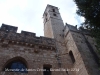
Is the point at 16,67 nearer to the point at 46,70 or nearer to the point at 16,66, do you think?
the point at 16,66

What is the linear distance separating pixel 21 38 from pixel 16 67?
84.5 inches

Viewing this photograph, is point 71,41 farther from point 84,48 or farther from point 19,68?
point 19,68

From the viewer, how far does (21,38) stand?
25.8 ft

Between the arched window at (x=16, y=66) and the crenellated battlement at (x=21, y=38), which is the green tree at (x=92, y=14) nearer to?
the crenellated battlement at (x=21, y=38)

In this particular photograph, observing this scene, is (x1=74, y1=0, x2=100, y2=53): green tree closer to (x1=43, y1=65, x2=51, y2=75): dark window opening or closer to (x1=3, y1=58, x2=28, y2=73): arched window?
(x1=43, y1=65, x2=51, y2=75): dark window opening

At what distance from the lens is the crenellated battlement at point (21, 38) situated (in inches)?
293

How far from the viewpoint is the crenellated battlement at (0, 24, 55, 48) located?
24.4 ft

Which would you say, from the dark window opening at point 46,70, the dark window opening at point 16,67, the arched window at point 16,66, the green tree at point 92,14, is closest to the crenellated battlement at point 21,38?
the arched window at point 16,66

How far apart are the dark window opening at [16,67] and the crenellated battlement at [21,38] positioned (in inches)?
55.3

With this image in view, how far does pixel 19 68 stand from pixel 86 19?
502cm

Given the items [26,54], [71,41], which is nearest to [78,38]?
[71,41]

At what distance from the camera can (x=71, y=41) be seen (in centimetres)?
822

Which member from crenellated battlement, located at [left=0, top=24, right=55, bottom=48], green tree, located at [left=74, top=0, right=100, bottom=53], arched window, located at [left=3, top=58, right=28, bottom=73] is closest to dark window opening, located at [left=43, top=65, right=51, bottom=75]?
arched window, located at [left=3, top=58, right=28, bottom=73]

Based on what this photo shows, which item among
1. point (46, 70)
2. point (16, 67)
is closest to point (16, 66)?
point (16, 67)
